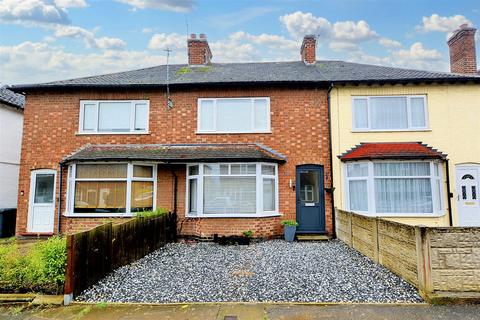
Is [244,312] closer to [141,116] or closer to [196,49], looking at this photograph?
[141,116]

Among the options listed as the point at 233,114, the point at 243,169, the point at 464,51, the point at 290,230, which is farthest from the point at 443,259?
the point at 464,51

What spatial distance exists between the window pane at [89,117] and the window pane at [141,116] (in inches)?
64.2

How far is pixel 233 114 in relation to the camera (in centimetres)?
1130

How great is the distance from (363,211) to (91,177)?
9.85 m

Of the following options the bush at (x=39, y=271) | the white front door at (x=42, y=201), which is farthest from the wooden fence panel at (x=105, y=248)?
the white front door at (x=42, y=201)

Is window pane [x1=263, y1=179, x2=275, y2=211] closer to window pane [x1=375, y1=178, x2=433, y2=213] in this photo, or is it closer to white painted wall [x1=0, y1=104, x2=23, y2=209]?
window pane [x1=375, y1=178, x2=433, y2=213]

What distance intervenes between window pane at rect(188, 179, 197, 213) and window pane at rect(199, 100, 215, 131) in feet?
7.14

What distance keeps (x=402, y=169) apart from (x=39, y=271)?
10.7 meters

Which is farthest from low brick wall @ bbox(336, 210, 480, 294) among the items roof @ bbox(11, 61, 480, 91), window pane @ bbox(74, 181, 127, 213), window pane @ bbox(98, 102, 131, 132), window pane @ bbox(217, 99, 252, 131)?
window pane @ bbox(98, 102, 131, 132)

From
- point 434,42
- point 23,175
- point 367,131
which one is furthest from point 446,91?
point 23,175

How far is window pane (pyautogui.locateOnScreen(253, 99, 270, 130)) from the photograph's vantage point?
36.8 feet

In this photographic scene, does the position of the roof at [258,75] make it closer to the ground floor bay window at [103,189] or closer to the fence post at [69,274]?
the ground floor bay window at [103,189]

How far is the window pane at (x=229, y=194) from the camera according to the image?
10.2 meters

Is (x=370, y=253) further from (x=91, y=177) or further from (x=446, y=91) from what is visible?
(x=91, y=177)
